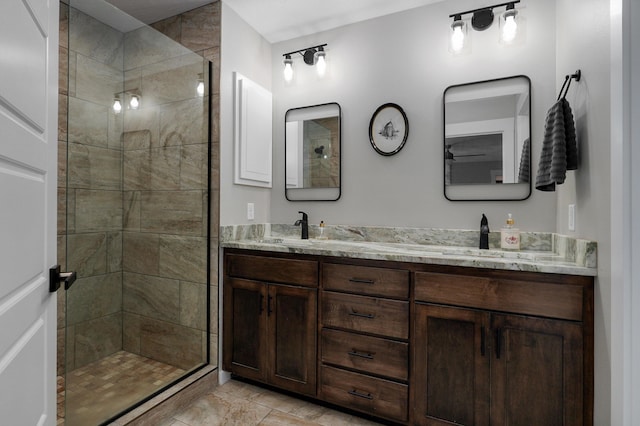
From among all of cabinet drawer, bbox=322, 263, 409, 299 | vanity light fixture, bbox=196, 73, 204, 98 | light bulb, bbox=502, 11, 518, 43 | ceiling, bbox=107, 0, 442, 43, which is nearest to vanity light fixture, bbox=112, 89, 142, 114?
vanity light fixture, bbox=196, 73, 204, 98

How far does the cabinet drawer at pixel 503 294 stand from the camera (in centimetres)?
143

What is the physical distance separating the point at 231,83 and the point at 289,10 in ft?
2.24

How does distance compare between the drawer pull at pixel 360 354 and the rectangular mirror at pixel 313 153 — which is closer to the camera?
the drawer pull at pixel 360 354

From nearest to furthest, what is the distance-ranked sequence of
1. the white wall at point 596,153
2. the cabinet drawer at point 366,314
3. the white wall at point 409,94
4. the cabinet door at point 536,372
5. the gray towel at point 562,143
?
the white wall at point 596,153
the cabinet door at point 536,372
the gray towel at point 562,143
the cabinet drawer at point 366,314
the white wall at point 409,94

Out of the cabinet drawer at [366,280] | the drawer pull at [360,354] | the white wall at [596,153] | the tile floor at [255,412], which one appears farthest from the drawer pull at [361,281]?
the white wall at [596,153]

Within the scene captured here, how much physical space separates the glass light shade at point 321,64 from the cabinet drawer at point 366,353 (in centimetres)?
195

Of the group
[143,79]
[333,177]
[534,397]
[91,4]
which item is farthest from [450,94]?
[91,4]

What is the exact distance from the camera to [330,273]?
193 centimetres

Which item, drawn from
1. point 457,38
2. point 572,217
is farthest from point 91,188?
point 572,217

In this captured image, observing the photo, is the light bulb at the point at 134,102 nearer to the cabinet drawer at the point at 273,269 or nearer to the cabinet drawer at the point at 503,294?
the cabinet drawer at the point at 273,269

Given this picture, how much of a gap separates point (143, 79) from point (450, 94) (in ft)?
6.94

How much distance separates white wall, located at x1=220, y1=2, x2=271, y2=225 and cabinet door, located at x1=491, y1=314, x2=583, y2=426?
1.80 metres

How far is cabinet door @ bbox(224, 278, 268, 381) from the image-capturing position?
213 cm

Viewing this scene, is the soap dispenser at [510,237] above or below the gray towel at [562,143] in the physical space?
below
